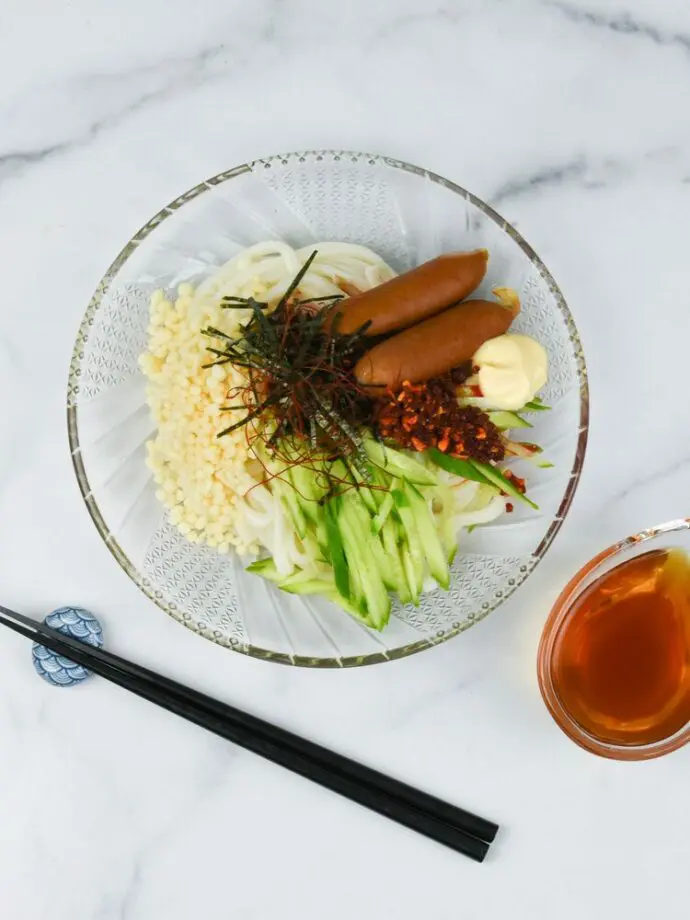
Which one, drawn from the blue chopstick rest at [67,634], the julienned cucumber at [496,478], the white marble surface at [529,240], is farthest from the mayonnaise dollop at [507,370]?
the blue chopstick rest at [67,634]

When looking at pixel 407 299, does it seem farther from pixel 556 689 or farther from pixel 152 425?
pixel 556 689

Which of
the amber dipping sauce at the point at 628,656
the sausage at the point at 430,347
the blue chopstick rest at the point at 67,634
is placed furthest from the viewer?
the blue chopstick rest at the point at 67,634

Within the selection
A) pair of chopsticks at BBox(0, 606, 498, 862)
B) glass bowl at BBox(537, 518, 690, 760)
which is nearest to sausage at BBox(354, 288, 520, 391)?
glass bowl at BBox(537, 518, 690, 760)

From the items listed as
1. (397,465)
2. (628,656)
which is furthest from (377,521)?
(628,656)

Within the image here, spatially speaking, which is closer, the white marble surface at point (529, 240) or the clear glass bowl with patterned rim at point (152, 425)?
the clear glass bowl with patterned rim at point (152, 425)

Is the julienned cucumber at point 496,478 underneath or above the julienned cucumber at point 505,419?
underneath

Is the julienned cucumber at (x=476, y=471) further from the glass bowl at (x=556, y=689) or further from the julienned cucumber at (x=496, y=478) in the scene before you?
the glass bowl at (x=556, y=689)

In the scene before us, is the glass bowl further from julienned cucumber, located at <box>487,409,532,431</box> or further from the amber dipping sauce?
julienned cucumber, located at <box>487,409,532,431</box>

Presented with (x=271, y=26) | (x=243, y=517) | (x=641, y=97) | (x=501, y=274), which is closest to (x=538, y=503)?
(x=501, y=274)
